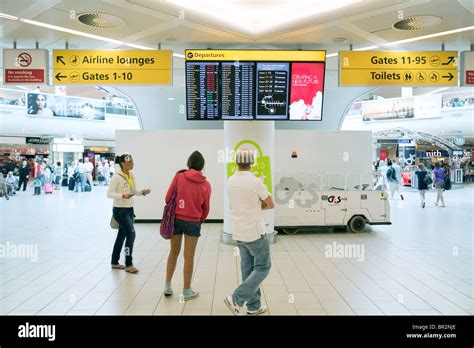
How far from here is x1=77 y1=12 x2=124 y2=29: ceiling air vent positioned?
19.0ft

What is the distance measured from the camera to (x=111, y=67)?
661cm

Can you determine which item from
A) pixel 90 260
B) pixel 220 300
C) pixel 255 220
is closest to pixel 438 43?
pixel 255 220

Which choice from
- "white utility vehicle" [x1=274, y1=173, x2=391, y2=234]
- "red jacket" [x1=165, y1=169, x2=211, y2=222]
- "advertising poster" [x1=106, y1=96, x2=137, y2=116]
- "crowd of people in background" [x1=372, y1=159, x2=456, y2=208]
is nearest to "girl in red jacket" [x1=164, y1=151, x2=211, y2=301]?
"red jacket" [x1=165, y1=169, x2=211, y2=222]

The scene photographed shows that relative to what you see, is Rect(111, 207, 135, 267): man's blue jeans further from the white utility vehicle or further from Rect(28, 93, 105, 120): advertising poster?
Rect(28, 93, 105, 120): advertising poster

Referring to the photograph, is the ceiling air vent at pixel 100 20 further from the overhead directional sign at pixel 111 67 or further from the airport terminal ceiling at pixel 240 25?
the overhead directional sign at pixel 111 67

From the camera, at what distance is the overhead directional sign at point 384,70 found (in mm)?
6668

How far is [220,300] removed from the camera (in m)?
4.58

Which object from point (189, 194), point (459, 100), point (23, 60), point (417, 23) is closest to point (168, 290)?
point (189, 194)

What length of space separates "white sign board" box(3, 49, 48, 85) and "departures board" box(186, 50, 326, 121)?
2.65m

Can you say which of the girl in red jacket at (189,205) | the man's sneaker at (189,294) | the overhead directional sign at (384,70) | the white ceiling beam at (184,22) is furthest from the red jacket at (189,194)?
the overhead directional sign at (384,70)

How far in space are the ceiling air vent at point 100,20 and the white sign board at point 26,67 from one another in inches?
51.8

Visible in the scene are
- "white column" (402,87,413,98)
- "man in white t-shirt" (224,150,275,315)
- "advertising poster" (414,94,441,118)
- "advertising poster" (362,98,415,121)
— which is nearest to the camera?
"man in white t-shirt" (224,150,275,315)
